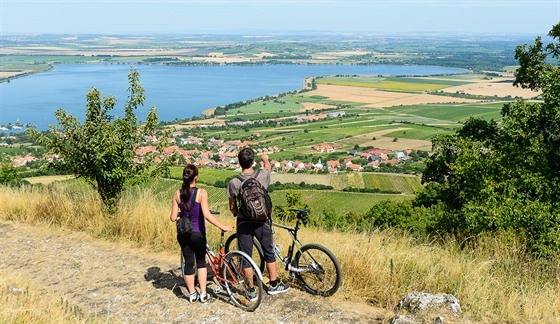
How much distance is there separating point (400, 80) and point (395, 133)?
7231 cm

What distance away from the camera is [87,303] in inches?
197

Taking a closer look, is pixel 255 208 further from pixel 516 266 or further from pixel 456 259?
pixel 516 266

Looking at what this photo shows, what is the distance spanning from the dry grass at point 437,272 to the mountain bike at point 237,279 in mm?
892

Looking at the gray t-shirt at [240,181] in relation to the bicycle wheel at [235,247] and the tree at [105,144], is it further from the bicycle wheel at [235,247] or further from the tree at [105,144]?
the tree at [105,144]

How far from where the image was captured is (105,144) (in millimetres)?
7457

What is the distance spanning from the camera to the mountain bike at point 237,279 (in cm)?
464

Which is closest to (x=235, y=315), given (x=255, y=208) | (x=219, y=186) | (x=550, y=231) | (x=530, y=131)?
(x=255, y=208)

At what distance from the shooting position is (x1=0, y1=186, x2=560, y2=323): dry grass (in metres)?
4.44

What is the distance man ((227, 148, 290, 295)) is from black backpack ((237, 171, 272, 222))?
57 millimetres

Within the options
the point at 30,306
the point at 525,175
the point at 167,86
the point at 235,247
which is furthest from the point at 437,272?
the point at 167,86

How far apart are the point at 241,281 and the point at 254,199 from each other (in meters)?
0.89

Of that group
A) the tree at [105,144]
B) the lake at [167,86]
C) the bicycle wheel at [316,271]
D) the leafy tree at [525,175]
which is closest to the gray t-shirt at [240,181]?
the bicycle wheel at [316,271]

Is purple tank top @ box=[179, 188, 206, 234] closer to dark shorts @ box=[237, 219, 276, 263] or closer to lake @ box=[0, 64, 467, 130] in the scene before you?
dark shorts @ box=[237, 219, 276, 263]

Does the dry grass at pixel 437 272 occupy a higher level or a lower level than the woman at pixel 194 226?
lower
